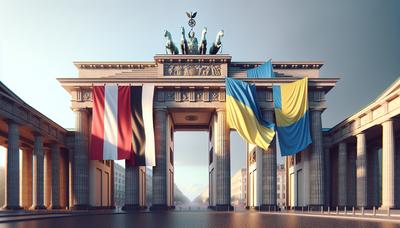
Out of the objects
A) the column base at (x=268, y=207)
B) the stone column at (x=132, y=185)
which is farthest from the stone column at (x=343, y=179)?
the stone column at (x=132, y=185)

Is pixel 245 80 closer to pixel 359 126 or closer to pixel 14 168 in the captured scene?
pixel 359 126

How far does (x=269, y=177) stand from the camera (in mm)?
56500

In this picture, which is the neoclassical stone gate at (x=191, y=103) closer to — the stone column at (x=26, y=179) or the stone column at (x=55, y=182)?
the stone column at (x=55, y=182)

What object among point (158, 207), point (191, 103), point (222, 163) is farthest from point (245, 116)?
point (158, 207)

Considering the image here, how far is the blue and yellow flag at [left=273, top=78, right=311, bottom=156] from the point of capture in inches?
2205

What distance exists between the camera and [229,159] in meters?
57.4

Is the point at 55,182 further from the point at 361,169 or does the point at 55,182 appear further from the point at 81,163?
the point at 361,169

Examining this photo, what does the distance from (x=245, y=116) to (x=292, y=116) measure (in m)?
6.11

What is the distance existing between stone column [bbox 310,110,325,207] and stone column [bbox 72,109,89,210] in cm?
2831

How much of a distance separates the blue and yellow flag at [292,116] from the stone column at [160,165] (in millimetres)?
14526


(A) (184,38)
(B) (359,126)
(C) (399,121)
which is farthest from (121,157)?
(C) (399,121)

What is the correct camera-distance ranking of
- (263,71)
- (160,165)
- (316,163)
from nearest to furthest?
(160,165) < (316,163) < (263,71)

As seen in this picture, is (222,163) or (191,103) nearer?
(222,163)

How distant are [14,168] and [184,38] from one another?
28.6 metres
